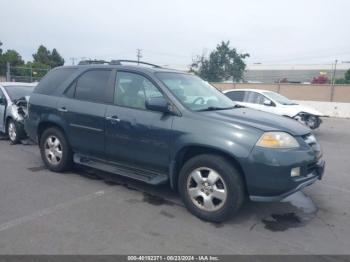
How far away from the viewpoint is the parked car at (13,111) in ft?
26.8

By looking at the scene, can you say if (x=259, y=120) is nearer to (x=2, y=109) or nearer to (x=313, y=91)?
(x=2, y=109)

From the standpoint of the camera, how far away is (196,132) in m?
4.07

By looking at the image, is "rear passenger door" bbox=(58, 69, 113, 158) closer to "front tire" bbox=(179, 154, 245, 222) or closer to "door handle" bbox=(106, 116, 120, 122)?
"door handle" bbox=(106, 116, 120, 122)

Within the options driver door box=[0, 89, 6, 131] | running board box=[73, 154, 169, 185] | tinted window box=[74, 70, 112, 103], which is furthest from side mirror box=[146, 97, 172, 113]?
driver door box=[0, 89, 6, 131]

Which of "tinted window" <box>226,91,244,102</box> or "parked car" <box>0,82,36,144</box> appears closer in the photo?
"parked car" <box>0,82,36,144</box>

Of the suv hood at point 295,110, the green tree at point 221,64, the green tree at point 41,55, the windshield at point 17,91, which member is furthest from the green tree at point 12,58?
the suv hood at point 295,110

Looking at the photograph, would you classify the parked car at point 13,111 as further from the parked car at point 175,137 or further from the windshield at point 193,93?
the windshield at point 193,93

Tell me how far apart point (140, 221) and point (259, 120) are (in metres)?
1.83

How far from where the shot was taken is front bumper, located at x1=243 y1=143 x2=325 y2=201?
Answer: 3754 mm

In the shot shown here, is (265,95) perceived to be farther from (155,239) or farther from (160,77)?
(155,239)

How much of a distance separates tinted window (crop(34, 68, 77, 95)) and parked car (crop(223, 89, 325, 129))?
6138 mm

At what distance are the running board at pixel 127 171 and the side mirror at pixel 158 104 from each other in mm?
853

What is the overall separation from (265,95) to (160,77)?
24.9 feet

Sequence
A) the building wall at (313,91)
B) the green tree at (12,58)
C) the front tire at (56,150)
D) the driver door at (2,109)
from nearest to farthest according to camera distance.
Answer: the front tire at (56,150) → the driver door at (2,109) → the building wall at (313,91) → the green tree at (12,58)
